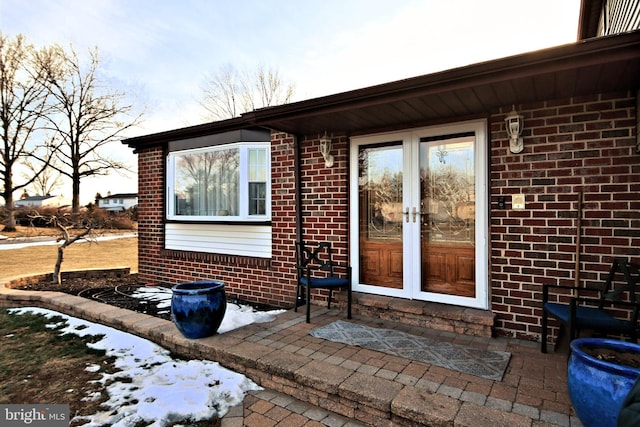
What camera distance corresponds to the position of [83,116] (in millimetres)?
20875

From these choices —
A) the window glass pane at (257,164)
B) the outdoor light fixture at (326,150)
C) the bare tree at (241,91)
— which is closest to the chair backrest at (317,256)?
the outdoor light fixture at (326,150)

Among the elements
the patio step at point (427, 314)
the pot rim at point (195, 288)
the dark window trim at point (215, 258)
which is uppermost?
the dark window trim at point (215, 258)

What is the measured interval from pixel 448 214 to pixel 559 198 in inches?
40.2

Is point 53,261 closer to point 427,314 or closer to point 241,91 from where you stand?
point 427,314

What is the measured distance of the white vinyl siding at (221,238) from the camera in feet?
17.2

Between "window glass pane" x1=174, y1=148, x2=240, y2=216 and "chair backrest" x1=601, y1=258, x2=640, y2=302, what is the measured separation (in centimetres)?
457

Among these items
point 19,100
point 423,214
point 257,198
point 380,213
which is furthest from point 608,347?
point 19,100

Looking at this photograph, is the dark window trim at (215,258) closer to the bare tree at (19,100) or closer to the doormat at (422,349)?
the doormat at (422,349)

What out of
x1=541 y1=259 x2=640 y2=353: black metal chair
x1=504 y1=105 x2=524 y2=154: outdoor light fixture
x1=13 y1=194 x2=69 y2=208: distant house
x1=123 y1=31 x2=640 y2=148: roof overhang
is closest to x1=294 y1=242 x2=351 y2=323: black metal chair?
x1=123 y1=31 x2=640 y2=148: roof overhang

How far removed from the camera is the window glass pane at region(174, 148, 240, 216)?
5688 millimetres

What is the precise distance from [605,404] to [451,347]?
1493mm

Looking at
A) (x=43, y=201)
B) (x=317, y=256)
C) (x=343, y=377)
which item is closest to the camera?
(x=343, y=377)

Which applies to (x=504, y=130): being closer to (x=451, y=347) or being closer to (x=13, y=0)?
(x=451, y=347)

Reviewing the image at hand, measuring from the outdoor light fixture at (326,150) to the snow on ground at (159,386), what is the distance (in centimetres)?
219
